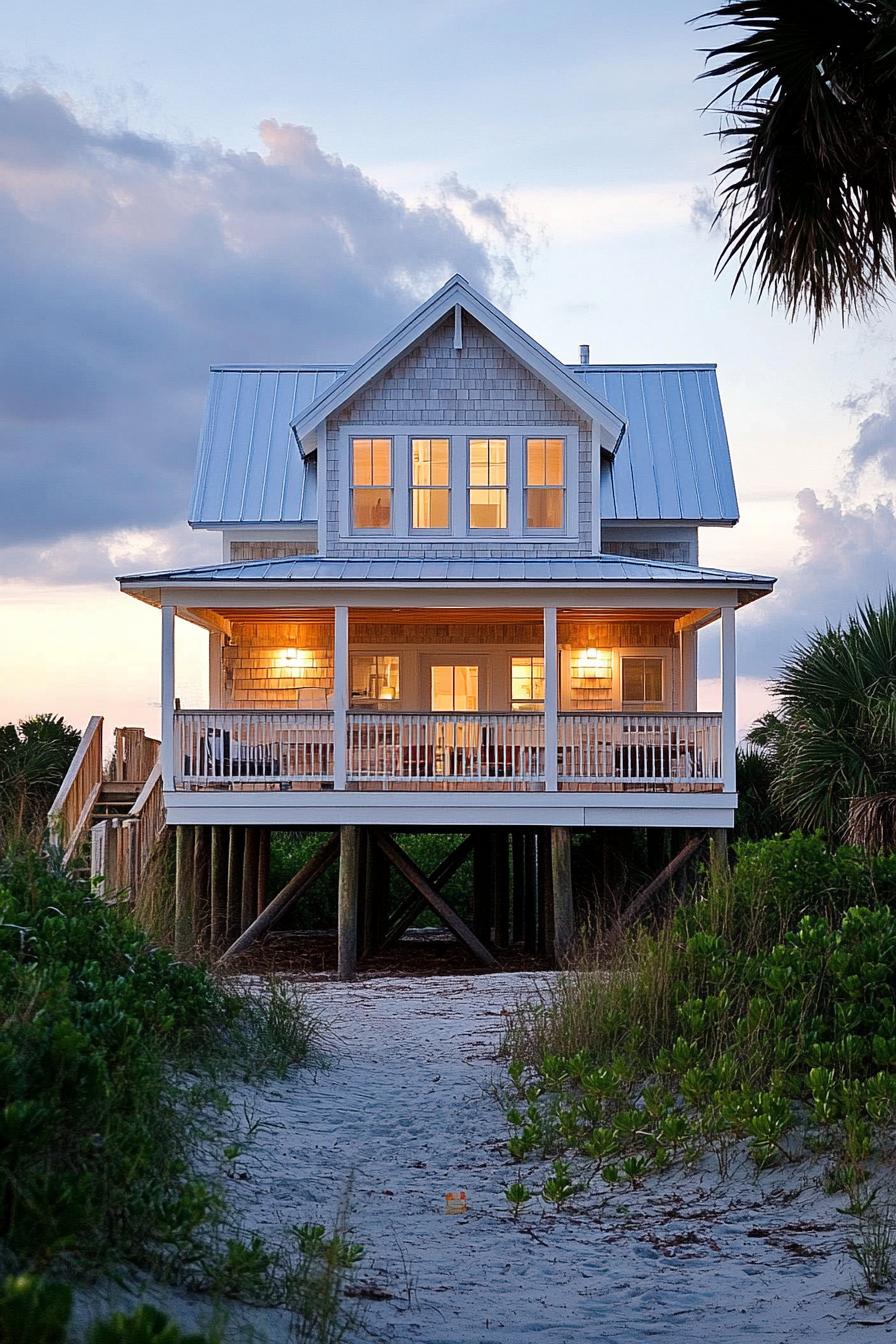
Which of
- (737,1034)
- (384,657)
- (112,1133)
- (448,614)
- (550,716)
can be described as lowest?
(737,1034)

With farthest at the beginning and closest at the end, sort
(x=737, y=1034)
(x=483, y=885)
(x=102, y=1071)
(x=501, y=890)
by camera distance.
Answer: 1. (x=501, y=890)
2. (x=483, y=885)
3. (x=737, y=1034)
4. (x=102, y=1071)

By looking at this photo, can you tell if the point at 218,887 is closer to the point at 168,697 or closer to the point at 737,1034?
the point at 168,697

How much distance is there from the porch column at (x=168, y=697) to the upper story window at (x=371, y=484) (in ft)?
12.4

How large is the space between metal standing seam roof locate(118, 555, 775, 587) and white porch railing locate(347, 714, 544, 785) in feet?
6.29

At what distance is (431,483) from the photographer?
2291cm

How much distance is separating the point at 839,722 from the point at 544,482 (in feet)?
20.2

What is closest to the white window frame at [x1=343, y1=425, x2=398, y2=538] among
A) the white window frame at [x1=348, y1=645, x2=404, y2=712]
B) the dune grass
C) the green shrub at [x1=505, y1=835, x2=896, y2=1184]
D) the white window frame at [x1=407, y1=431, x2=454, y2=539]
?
the white window frame at [x1=407, y1=431, x2=454, y2=539]

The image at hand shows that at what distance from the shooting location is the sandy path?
250 inches

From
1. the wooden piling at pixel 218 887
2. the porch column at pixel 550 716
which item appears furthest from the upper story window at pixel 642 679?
the wooden piling at pixel 218 887

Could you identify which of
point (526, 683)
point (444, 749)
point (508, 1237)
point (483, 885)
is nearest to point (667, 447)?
point (526, 683)

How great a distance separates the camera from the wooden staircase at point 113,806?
18422mm

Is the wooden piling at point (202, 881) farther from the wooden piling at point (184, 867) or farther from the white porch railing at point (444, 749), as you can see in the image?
the white porch railing at point (444, 749)

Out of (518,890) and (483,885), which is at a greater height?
(483,885)

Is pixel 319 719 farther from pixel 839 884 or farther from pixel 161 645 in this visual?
pixel 839 884
